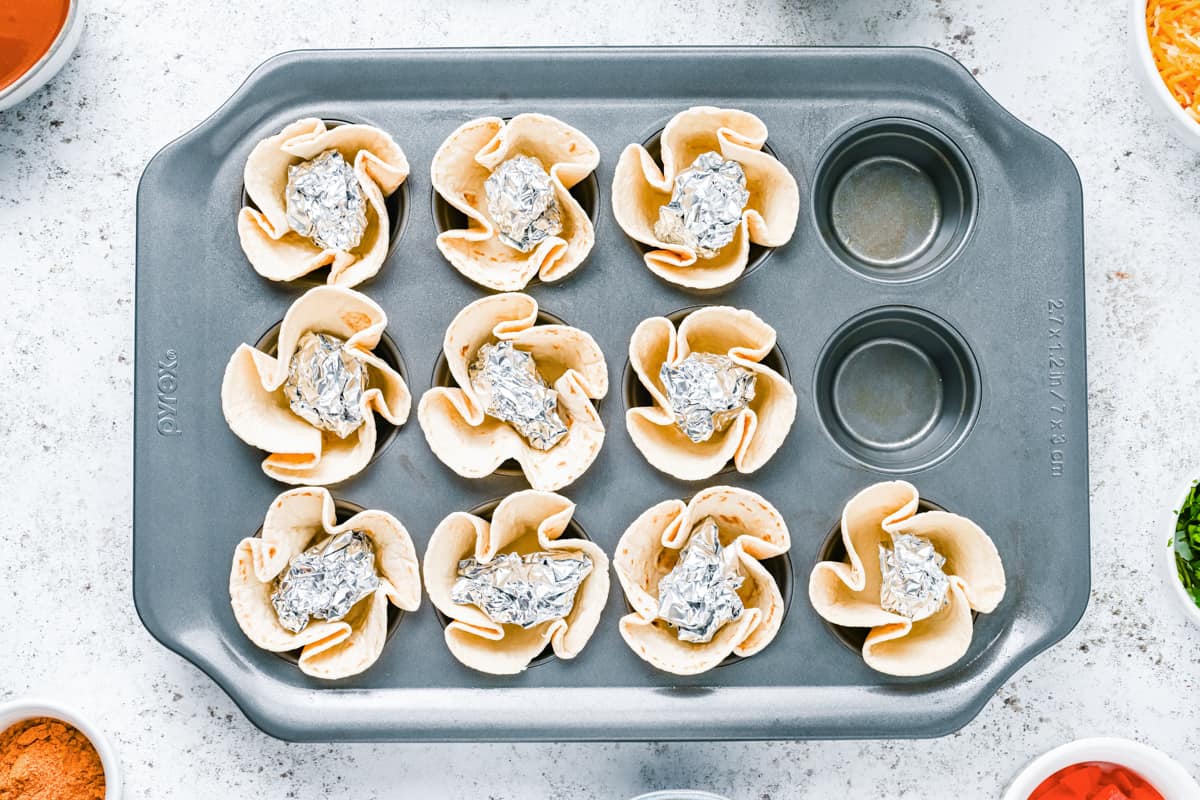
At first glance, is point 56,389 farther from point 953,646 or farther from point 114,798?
point 953,646

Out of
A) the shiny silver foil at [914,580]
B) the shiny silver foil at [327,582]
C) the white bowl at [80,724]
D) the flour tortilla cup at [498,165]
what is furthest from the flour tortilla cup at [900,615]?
the white bowl at [80,724]

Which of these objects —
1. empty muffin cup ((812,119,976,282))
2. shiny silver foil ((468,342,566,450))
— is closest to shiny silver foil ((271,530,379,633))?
shiny silver foil ((468,342,566,450))

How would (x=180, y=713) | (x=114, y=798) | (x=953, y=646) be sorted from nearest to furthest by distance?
(x=953, y=646) → (x=114, y=798) → (x=180, y=713)

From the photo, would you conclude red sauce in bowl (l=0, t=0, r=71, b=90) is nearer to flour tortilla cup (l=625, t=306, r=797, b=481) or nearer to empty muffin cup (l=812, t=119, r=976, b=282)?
flour tortilla cup (l=625, t=306, r=797, b=481)

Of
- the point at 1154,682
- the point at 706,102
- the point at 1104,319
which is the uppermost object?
the point at 706,102

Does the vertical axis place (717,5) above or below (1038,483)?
above

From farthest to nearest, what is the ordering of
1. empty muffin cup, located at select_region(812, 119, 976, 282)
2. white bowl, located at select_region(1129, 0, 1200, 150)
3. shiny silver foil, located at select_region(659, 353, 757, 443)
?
1. white bowl, located at select_region(1129, 0, 1200, 150)
2. empty muffin cup, located at select_region(812, 119, 976, 282)
3. shiny silver foil, located at select_region(659, 353, 757, 443)

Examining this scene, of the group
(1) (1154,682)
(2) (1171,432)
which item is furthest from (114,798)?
(2) (1171,432)
